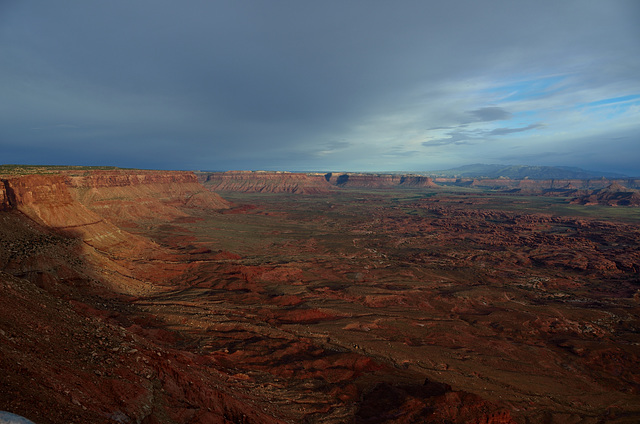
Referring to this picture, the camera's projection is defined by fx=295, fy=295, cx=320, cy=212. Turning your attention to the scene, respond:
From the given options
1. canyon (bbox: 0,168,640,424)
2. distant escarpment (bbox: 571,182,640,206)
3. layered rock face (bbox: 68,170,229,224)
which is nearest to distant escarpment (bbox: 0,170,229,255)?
layered rock face (bbox: 68,170,229,224)

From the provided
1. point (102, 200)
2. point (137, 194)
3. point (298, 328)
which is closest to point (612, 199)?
point (298, 328)

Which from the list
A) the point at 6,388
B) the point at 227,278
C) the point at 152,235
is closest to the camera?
the point at 6,388

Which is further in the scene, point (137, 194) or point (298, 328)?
point (137, 194)

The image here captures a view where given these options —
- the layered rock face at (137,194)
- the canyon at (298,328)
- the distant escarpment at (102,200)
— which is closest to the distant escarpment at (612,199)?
the canyon at (298,328)

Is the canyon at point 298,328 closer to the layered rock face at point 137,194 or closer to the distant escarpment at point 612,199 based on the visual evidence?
the layered rock face at point 137,194

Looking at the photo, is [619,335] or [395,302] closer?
[619,335]

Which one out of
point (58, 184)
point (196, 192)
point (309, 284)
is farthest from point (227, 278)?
point (196, 192)

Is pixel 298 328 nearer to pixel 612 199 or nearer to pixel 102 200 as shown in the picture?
pixel 102 200

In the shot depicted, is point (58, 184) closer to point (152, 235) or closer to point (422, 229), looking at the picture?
point (152, 235)

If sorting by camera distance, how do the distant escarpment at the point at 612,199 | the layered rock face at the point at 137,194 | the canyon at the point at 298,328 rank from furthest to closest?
the distant escarpment at the point at 612,199 < the layered rock face at the point at 137,194 < the canyon at the point at 298,328
